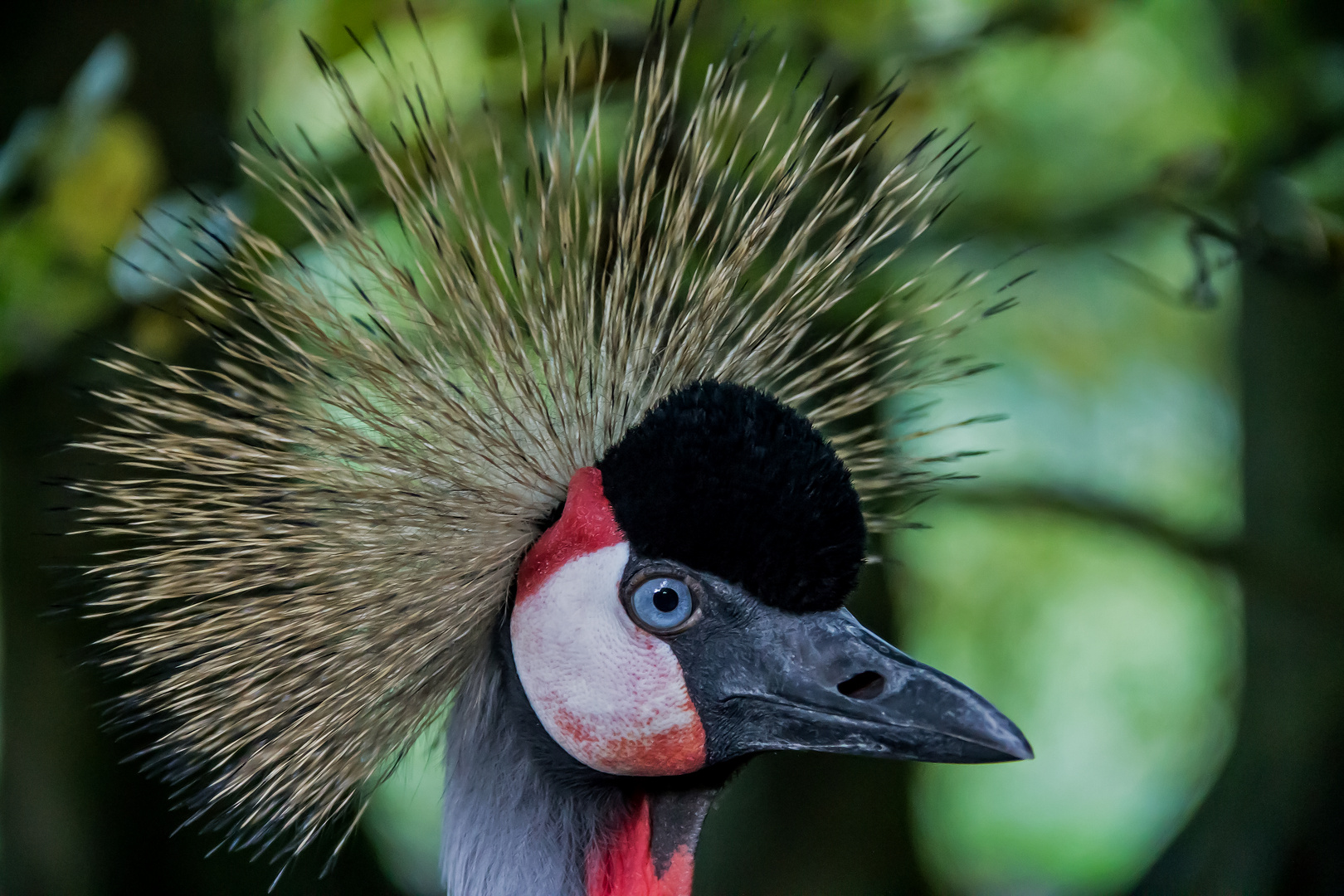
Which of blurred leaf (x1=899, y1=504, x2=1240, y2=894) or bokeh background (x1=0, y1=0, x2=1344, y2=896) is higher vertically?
bokeh background (x1=0, y1=0, x2=1344, y2=896)

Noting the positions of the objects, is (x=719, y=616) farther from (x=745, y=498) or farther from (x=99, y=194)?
(x=99, y=194)

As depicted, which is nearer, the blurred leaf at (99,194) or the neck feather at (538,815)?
the neck feather at (538,815)

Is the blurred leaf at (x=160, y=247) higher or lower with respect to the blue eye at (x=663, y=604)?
higher

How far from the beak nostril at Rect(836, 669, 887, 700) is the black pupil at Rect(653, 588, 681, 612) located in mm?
171

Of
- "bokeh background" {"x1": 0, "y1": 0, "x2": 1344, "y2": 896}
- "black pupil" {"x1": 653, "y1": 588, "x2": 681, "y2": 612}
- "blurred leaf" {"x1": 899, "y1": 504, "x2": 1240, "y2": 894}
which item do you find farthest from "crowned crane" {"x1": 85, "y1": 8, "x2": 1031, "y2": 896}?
"blurred leaf" {"x1": 899, "y1": 504, "x2": 1240, "y2": 894}

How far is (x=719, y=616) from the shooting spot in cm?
109

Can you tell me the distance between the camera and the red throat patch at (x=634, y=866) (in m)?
1.20

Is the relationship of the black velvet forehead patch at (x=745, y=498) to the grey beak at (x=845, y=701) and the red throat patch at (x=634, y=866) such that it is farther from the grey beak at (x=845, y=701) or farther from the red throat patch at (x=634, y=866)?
the red throat patch at (x=634, y=866)

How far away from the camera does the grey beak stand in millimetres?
994

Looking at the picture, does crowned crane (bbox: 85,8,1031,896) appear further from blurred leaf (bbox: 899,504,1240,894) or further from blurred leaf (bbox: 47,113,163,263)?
blurred leaf (bbox: 899,504,1240,894)

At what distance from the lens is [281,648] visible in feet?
3.75

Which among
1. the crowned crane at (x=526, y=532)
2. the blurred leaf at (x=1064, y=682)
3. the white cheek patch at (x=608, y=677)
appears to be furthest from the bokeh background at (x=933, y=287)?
the blurred leaf at (x=1064, y=682)

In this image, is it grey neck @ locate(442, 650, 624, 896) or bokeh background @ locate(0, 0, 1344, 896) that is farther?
bokeh background @ locate(0, 0, 1344, 896)

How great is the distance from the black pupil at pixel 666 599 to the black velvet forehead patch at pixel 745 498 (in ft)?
0.11
